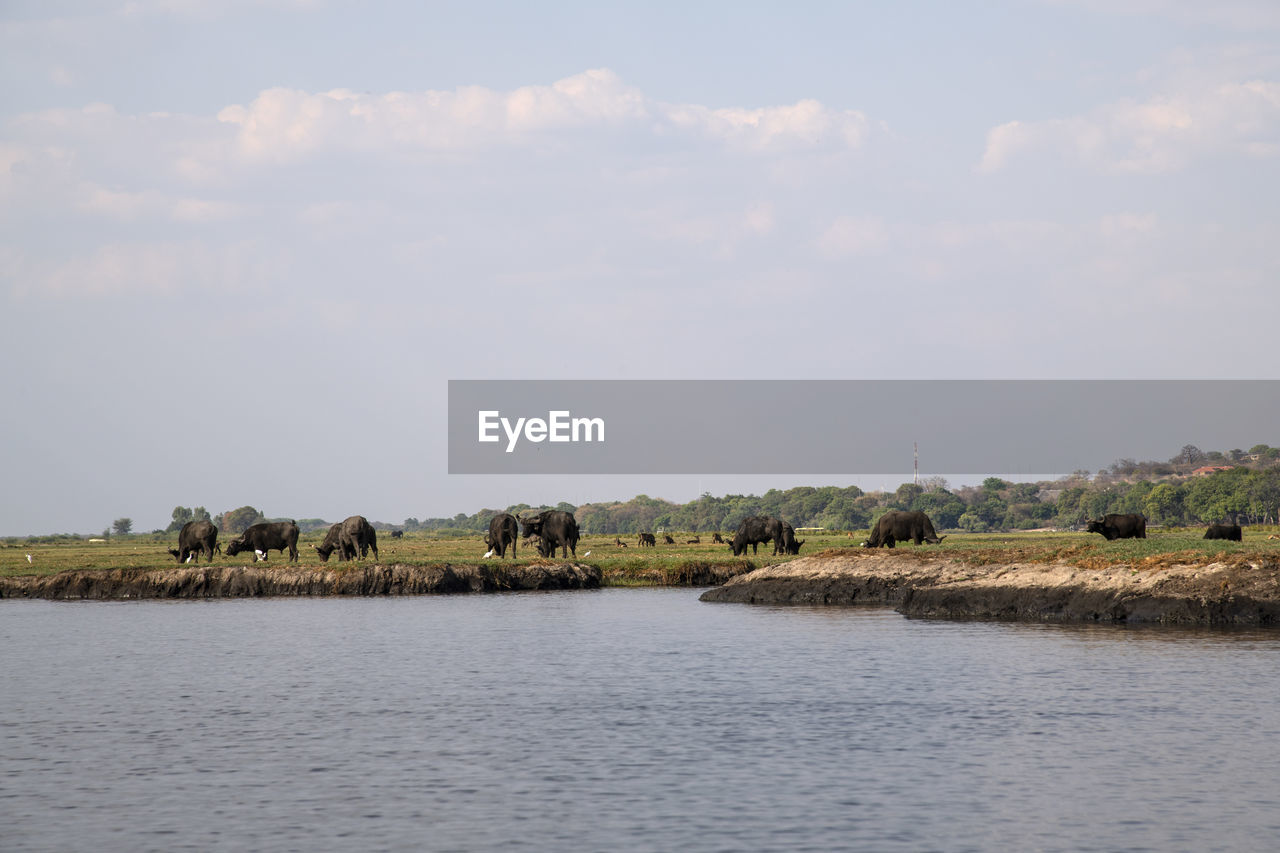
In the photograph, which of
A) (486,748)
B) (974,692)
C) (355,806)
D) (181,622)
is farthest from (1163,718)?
(181,622)

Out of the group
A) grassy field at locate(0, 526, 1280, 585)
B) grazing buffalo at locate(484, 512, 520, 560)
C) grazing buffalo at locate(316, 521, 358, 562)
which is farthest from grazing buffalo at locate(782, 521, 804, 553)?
grazing buffalo at locate(316, 521, 358, 562)

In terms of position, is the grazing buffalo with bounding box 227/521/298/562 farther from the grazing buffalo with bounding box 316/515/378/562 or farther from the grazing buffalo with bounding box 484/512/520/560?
the grazing buffalo with bounding box 484/512/520/560

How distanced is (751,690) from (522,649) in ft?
32.1

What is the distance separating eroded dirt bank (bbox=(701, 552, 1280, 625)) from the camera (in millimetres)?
35656

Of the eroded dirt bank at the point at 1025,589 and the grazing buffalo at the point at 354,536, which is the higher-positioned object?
the grazing buffalo at the point at 354,536

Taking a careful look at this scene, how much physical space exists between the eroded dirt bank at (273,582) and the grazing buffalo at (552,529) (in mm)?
7208

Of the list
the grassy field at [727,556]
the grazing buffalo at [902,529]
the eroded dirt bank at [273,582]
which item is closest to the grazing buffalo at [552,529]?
the grassy field at [727,556]

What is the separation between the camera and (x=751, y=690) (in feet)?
89.8

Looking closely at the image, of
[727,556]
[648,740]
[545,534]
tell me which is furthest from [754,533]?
[648,740]

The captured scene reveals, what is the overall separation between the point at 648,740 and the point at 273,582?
118 ft

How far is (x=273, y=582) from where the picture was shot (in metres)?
53.7

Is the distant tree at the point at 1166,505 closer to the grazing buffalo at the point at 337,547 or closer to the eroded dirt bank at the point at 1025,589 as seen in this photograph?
the eroded dirt bank at the point at 1025,589

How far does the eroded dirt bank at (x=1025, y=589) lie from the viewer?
35656 millimetres

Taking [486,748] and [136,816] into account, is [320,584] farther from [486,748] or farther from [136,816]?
[136,816]
